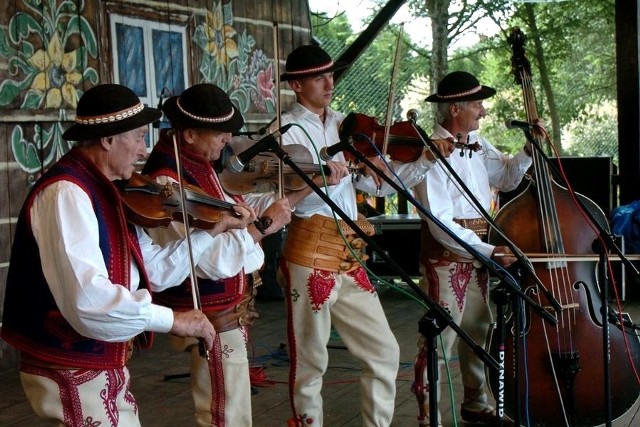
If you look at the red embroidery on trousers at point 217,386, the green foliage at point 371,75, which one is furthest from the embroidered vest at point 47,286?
the green foliage at point 371,75

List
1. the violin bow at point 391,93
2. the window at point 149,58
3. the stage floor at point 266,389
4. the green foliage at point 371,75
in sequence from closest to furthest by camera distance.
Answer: the violin bow at point 391,93 < the stage floor at point 266,389 < the window at point 149,58 < the green foliage at point 371,75

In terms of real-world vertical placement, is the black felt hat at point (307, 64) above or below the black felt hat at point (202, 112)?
above

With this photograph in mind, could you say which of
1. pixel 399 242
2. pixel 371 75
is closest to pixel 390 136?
pixel 399 242

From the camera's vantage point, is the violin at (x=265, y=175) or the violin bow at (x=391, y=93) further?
the violin bow at (x=391, y=93)

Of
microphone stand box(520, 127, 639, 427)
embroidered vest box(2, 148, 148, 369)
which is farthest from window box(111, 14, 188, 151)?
embroidered vest box(2, 148, 148, 369)

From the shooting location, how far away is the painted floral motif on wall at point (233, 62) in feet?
24.5

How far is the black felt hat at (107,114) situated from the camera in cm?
290

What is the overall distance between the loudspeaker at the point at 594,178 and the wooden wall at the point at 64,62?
289 centimetres

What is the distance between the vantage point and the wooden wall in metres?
5.87

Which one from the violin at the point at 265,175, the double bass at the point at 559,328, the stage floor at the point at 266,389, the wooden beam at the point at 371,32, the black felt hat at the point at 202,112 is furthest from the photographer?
the wooden beam at the point at 371,32

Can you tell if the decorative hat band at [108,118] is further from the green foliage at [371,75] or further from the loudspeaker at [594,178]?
the green foliage at [371,75]

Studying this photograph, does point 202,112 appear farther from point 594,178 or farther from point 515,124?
point 594,178

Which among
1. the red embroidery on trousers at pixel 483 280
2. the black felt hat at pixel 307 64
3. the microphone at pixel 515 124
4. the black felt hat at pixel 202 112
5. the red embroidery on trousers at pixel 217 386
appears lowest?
the red embroidery on trousers at pixel 217 386

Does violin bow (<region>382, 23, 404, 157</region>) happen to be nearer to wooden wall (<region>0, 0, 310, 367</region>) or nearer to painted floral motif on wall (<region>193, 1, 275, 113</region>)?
wooden wall (<region>0, 0, 310, 367</region>)
